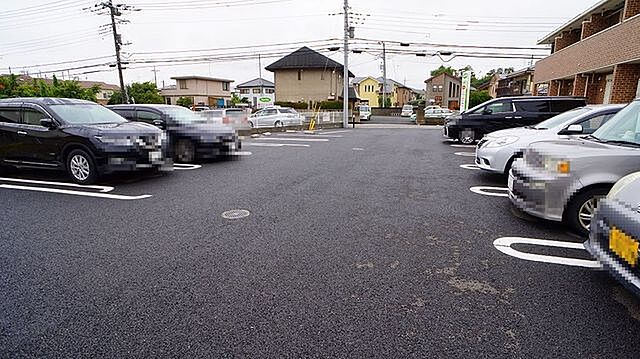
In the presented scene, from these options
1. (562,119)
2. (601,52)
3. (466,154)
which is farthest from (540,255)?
(601,52)

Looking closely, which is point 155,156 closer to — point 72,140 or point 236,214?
point 72,140

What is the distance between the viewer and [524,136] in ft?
20.2

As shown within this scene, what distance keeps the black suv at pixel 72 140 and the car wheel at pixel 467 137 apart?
9815 mm

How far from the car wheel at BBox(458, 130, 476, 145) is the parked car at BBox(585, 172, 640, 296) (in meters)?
10.2

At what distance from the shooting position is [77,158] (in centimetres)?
626

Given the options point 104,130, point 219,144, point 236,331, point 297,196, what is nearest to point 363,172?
point 297,196

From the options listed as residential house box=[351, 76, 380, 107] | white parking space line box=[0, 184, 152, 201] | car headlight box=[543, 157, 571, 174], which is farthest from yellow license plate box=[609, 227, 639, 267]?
residential house box=[351, 76, 380, 107]

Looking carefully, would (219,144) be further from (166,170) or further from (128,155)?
(128,155)

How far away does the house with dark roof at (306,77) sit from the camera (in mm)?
38500

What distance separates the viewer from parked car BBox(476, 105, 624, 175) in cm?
565

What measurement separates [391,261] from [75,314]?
2.51 m

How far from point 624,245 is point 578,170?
4.93 ft

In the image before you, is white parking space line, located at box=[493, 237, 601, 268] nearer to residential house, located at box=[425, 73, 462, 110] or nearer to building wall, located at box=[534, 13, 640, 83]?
building wall, located at box=[534, 13, 640, 83]

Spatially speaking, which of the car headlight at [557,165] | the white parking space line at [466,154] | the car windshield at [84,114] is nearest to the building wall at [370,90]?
the white parking space line at [466,154]
